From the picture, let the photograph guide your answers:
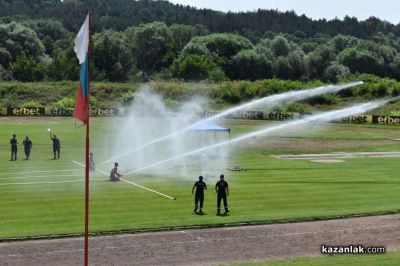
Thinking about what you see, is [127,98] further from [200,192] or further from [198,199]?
[200,192]

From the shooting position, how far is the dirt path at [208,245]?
24.1m

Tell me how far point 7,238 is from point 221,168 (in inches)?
976

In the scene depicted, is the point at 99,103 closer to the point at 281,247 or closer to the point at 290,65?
the point at 290,65

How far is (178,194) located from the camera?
37.4 meters

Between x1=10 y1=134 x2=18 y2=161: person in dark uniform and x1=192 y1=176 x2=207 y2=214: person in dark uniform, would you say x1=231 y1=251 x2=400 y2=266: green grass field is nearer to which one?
x1=192 y1=176 x2=207 y2=214: person in dark uniform

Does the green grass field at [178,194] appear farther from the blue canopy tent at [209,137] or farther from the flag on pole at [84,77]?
the flag on pole at [84,77]

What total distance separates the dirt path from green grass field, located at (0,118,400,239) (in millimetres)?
1374

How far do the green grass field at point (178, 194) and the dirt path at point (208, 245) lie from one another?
4.51ft

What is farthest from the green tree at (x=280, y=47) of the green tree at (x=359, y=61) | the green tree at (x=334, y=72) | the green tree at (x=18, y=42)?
the green tree at (x=18, y=42)

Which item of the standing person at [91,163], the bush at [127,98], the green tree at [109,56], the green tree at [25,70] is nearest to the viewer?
the standing person at [91,163]

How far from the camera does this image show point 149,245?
86.2ft

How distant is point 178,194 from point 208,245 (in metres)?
11.1

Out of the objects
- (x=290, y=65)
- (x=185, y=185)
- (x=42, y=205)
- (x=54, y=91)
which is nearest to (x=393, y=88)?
(x=290, y=65)

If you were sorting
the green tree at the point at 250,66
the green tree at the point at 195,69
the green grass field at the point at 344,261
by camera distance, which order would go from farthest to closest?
the green tree at the point at 250,66
the green tree at the point at 195,69
the green grass field at the point at 344,261
